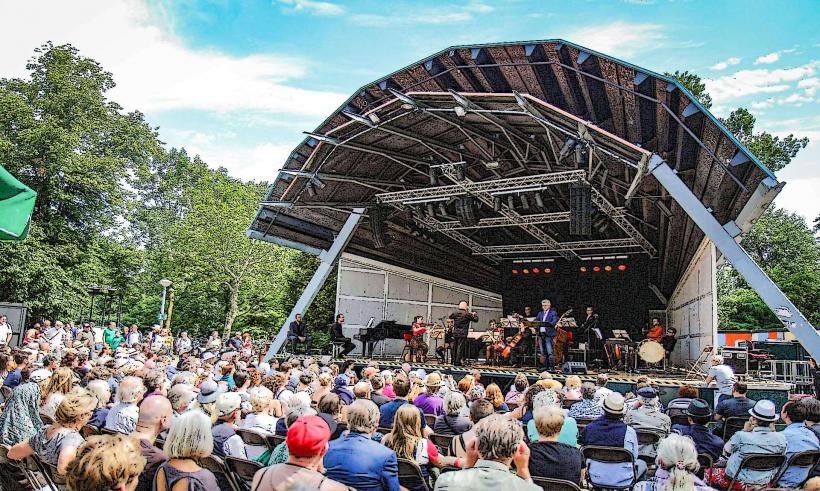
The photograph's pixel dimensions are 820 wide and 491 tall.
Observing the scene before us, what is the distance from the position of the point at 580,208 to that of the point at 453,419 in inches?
346

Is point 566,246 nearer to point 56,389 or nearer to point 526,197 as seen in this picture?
point 526,197

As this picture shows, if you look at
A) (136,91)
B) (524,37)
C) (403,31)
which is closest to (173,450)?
(524,37)

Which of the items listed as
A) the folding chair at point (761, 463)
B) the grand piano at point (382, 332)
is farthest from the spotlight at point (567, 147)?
the folding chair at point (761, 463)

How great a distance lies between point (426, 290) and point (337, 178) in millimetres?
6104

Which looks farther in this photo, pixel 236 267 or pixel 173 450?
pixel 236 267

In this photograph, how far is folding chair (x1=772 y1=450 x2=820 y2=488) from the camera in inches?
192

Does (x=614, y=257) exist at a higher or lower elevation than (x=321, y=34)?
lower

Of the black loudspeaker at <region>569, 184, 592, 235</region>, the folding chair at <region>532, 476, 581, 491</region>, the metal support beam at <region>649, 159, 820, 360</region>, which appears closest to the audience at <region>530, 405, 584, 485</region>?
the folding chair at <region>532, 476, 581, 491</region>

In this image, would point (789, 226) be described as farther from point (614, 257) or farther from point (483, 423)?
point (483, 423)

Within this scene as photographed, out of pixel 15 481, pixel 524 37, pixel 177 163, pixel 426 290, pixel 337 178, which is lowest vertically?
pixel 15 481

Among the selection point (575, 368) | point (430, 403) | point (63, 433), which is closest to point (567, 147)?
point (575, 368)

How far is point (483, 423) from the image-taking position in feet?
9.78

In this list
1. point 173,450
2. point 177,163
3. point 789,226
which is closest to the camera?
point 173,450

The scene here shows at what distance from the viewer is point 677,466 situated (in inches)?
144
